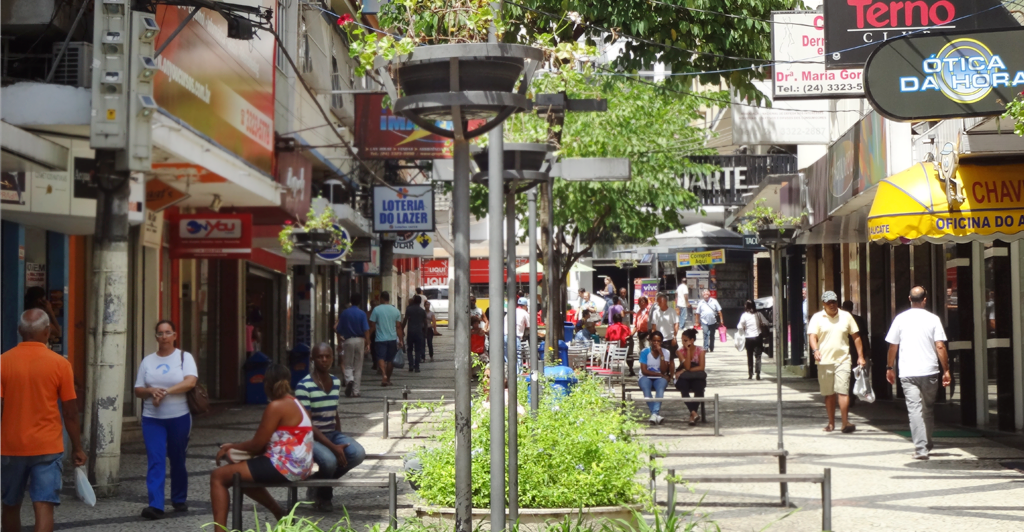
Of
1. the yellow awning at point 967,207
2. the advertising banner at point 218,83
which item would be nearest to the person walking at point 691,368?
the yellow awning at point 967,207

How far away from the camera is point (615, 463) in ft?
25.8

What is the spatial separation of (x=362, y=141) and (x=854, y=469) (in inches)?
525

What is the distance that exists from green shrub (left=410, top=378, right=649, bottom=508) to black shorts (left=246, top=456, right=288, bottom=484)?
89cm

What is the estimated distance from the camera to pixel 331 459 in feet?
29.1

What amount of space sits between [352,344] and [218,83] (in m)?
7.40

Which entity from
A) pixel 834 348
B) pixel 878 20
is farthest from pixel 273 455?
pixel 834 348

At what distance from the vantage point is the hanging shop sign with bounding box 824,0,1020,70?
1045cm

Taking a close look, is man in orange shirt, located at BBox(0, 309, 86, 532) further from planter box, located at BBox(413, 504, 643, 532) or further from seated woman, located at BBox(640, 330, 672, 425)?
seated woman, located at BBox(640, 330, 672, 425)

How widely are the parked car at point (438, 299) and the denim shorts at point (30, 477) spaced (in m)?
43.1

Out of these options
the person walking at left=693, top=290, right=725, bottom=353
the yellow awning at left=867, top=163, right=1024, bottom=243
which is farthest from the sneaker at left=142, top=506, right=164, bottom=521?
the person walking at left=693, top=290, right=725, bottom=353

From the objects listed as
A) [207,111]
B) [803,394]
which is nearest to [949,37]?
[207,111]

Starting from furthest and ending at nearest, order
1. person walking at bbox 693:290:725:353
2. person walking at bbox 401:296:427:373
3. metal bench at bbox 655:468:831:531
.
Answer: person walking at bbox 693:290:725:353 → person walking at bbox 401:296:427:373 → metal bench at bbox 655:468:831:531

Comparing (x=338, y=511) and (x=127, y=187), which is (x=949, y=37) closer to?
(x=338, y=511)

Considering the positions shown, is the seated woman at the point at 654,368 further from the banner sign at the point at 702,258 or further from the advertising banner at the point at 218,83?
the banner sign at the point at 702,258
